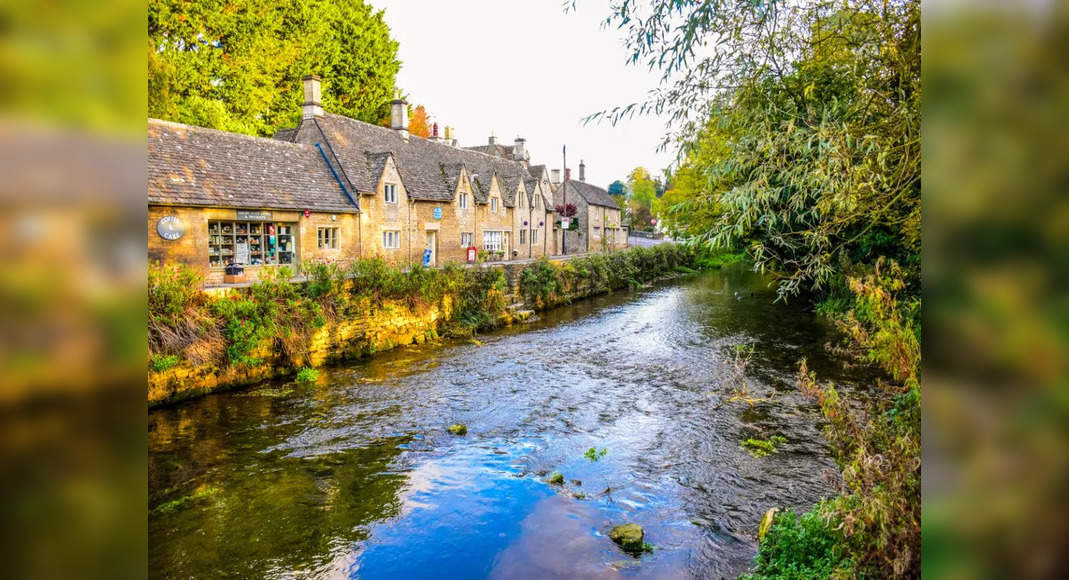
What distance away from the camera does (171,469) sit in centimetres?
1072

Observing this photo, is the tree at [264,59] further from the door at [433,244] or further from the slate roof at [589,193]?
the slate roof at [589,193]

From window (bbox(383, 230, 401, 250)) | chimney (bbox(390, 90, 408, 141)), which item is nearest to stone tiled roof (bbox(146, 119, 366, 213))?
window (bbox(383, 230, 401, 250))

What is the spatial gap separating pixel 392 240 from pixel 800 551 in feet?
93.6

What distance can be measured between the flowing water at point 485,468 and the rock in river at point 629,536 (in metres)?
0.18

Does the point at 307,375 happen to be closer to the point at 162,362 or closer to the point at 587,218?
the point at 162,362

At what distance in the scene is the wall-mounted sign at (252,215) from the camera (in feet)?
78.9
